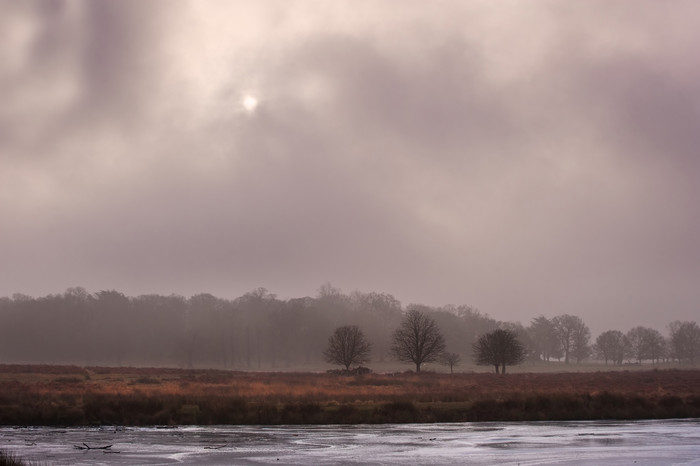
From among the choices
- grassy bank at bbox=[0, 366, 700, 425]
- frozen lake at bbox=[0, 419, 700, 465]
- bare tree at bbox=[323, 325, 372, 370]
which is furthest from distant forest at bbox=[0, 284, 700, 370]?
frozen lake at bbox=[0, 419, 700, 465]

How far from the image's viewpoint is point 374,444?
86.7 ft

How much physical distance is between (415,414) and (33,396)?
2240 centimetres

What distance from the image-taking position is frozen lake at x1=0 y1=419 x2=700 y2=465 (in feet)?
71.2

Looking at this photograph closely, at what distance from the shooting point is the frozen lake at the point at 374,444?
854 inches

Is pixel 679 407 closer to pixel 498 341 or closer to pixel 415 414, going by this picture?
pixel 415 414

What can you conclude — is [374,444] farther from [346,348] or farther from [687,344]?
[687,344]

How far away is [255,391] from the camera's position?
4750 centimetres

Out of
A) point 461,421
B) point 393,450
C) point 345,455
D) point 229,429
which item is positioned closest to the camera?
point 345,455

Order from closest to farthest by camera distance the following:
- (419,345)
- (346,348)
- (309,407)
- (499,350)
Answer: (309,407), (499,350), (419,345), (346,348)

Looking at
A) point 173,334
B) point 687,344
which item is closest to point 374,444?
point 173,334

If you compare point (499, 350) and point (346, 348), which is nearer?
point (499, 350)

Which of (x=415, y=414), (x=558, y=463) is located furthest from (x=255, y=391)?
(x=558, y=463)

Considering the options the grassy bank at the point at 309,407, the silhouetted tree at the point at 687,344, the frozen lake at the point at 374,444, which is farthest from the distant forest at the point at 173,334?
the frozen lake at the point at 374,444

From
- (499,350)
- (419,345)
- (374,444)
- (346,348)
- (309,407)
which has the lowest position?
(374,444)
